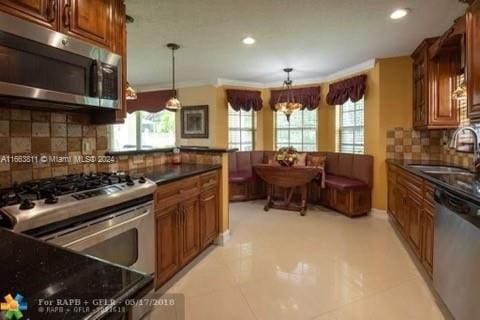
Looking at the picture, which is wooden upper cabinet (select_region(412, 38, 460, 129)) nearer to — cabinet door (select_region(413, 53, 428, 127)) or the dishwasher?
cabinet door (select_region(413, 53, 428, 127))

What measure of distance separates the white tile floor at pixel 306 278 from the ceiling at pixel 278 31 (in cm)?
250

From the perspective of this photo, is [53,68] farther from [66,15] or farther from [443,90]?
[443,90]

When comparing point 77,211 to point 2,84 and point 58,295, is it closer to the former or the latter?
point 2,84

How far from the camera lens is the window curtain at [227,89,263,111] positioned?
5.68m

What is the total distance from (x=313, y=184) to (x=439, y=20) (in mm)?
3058

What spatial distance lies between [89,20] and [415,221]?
3.29 meters

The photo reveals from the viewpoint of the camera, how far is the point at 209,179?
3.01 meters

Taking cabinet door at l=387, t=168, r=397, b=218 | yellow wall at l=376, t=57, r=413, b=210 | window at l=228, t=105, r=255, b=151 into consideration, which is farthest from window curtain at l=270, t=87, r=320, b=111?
cabinet door at l=387, t=168, r=397, b=218

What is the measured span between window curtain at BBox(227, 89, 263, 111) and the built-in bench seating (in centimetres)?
94

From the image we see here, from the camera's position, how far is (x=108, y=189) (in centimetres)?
175

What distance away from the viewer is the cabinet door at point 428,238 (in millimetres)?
2285

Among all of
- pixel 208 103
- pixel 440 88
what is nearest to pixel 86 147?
pixel 208 103

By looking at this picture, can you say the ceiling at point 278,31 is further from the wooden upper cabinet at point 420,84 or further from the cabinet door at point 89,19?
the cabinet door at point 89,19

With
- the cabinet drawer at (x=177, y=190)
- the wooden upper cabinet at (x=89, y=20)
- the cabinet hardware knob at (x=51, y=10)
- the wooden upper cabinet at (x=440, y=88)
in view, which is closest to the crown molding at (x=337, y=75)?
the wooden upper cabinet at (x=440, y=88)
